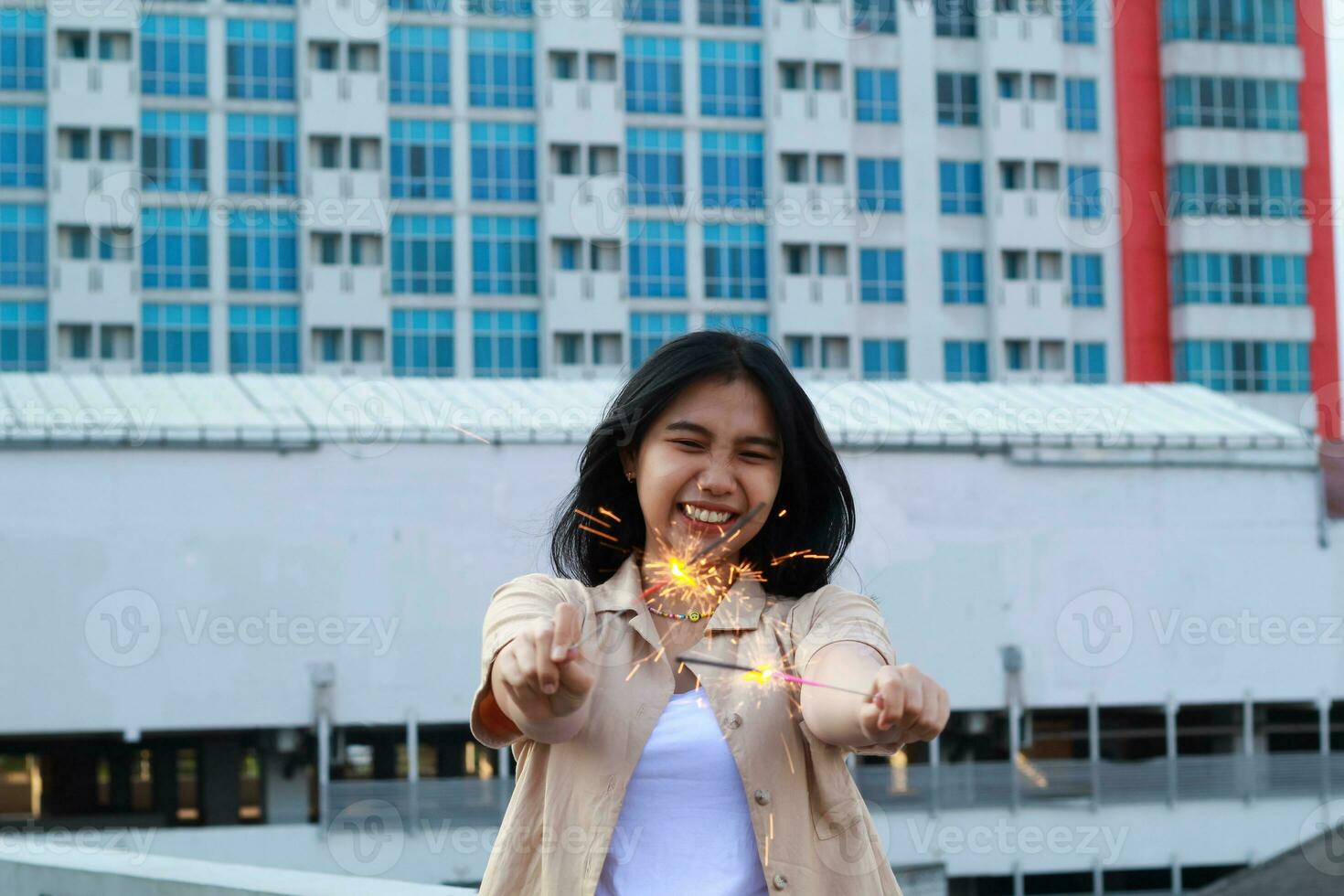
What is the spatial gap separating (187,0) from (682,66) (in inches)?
464

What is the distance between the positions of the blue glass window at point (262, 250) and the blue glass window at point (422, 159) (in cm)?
272

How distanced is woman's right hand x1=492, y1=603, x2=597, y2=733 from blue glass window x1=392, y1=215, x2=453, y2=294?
40.3m

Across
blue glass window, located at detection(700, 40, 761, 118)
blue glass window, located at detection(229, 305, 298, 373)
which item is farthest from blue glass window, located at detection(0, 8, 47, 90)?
blue glass window, located at detection(700, 40, 761, 118)

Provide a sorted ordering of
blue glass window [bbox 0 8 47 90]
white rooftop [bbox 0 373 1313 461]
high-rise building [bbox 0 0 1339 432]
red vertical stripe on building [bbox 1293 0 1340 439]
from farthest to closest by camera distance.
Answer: red vertical stripe on building [bbox 1293 0 1340 439] → high-rise building [bbox 0 0 1339 432] → blue glass window [bbox 0 8 47 90] → white rooftop [bbox 0 373 1313 461]

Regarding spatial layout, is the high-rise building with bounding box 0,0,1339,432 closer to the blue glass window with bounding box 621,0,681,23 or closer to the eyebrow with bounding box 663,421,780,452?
the blue glass window with bounding box 621,0,681,23

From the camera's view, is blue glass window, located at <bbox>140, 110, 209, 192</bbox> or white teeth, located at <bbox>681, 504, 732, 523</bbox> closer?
white teeth, located at <bbox>681, 504, 732, 523</bbox>

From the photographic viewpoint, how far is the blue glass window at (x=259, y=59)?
135ft

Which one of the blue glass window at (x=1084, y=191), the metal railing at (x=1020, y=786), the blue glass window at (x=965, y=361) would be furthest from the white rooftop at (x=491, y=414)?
the blue glass window at (x=1084, y=191)

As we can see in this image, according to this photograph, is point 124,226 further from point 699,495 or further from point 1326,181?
point 699,495

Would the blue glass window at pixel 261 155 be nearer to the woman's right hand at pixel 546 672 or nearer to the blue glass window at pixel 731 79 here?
the blue glass window at pixel 731 79

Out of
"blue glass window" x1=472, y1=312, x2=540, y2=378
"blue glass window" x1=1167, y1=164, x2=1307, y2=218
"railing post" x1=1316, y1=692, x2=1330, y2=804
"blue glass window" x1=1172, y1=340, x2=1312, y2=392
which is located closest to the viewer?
"railing post" x1=1316, y1=692, x2=1330, y2=804

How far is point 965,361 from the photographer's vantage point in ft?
146

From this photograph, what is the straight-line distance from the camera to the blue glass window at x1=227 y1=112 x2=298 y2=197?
41219 mm

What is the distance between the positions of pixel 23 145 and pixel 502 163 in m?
10.9
